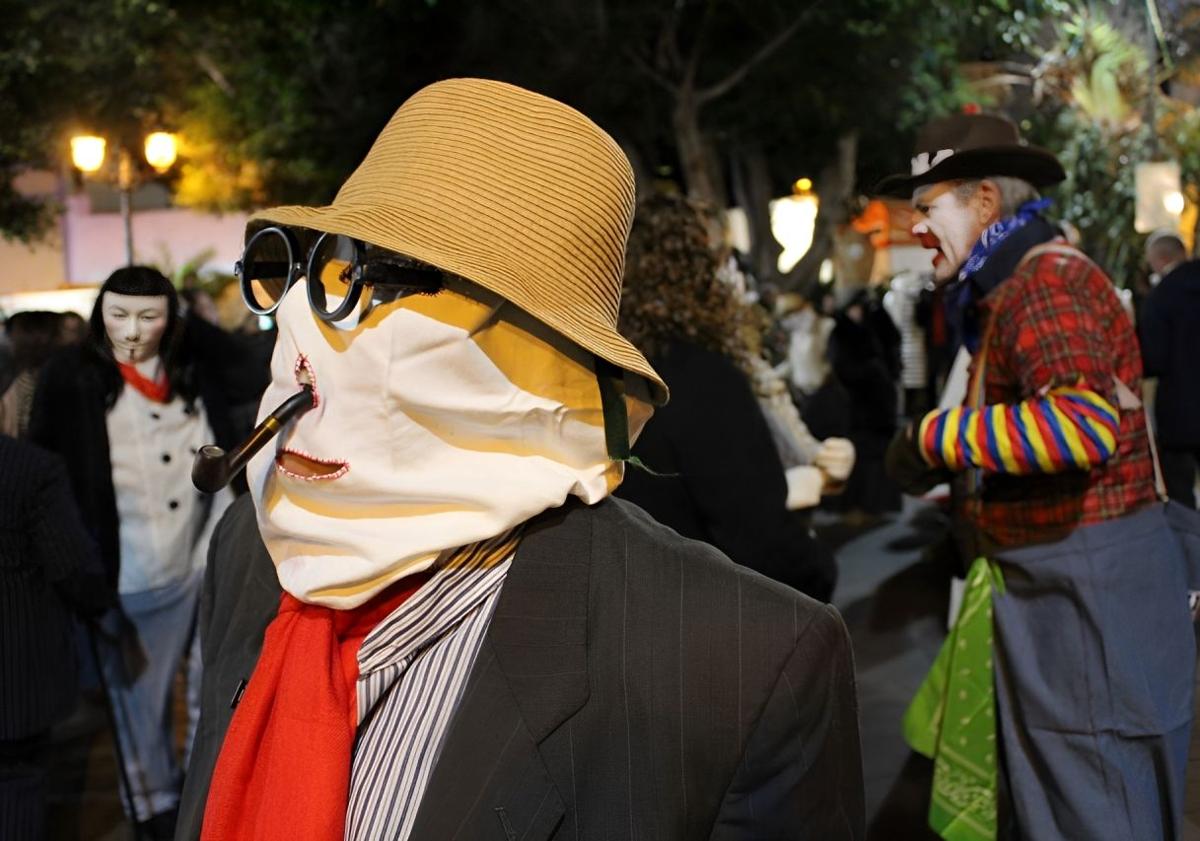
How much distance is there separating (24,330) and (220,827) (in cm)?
477

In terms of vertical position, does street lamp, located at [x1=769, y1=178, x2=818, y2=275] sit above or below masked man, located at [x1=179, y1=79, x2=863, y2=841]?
above

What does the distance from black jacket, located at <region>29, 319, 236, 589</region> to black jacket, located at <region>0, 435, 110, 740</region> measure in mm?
670

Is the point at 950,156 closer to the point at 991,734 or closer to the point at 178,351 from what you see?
the point at 991,734

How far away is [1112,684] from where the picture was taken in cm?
285

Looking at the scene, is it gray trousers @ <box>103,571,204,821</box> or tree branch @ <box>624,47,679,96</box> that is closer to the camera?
gray trousers @ <box>103,571,204,821</box>

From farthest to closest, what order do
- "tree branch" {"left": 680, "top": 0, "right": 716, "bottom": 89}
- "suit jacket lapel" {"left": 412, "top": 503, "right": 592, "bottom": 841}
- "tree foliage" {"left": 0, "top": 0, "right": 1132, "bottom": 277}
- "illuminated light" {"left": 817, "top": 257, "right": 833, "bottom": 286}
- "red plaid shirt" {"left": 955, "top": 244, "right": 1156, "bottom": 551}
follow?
"illuminated light" {"left": 817, "top": 257, "right": 833, "bottom": 286}, "tree branch" {"left": 680, "top": 0, "right": 716, "bottom": 89}, "tree foliage" {"left": 0, "top": 0, "right": 1132, "bottom": 277}, "red plaid shirt" {"left": 955, "top": 244, "right": 1156, "bottom": 551}, "suit jacket lapel" {"left": 412, "top": 503, "right": 592, "bottom": 841}

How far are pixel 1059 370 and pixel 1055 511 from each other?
1.24 ft

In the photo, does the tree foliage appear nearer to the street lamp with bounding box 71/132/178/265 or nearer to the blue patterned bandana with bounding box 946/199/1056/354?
the street lamp with bounding box 71/132/178/265

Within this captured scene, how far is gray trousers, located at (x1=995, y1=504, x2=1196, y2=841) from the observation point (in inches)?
112

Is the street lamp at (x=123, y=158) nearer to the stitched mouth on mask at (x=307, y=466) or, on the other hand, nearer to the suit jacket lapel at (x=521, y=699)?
the stitched mouth on mask at (x=307, y=466)

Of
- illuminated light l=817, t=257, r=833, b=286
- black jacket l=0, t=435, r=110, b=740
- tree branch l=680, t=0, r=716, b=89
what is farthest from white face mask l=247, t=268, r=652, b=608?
illuminated light l=817, t=257, r=833, b=286

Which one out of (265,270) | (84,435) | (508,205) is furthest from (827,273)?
(508,205)

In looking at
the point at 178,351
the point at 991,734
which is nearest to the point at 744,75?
the point at 178,351

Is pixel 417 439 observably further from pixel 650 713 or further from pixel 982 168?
pixel 982 168
